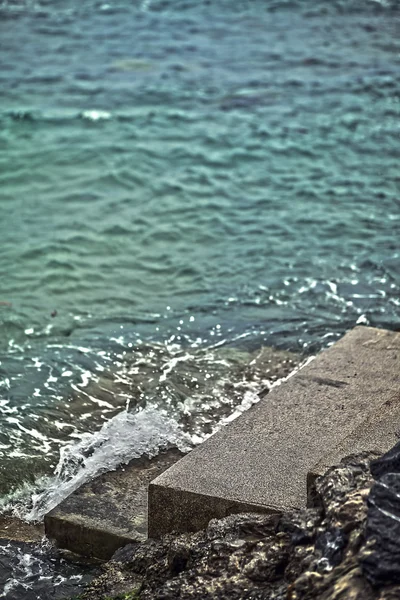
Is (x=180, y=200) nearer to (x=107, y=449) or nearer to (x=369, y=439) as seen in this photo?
(x=107, y=449)

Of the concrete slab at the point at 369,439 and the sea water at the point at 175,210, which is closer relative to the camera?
the concrete slab at the point at 369,439

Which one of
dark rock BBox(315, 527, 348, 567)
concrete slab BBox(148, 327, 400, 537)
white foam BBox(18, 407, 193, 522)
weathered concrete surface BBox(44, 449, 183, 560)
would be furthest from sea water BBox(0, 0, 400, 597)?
dark rock BBox(315, 527, 348, 567)

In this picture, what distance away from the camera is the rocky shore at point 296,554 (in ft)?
9.29

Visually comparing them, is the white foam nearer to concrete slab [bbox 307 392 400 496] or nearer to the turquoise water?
the turquoise water

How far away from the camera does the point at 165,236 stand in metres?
10.1

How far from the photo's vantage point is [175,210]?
10852 mm

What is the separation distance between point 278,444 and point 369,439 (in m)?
0.57

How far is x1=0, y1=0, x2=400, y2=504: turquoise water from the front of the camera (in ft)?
22.1

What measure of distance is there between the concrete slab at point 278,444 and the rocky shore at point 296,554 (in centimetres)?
16

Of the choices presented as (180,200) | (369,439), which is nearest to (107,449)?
(369,439)

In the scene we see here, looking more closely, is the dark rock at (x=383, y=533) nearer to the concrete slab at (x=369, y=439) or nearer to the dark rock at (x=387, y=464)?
the dark rock at (x=387, y=464)

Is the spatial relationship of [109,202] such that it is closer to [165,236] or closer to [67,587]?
[165,236]

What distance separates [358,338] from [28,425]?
6.64 feet

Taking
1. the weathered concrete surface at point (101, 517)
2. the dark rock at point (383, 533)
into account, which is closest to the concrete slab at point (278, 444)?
the weathered concrete surface at point (101, 517)
